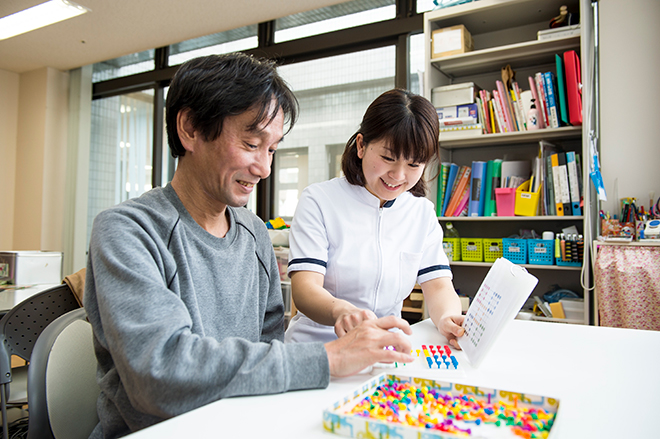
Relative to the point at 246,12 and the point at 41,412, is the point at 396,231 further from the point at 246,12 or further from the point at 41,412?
the point at 246,12

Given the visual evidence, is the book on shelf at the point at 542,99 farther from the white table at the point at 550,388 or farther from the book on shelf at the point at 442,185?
the white table at the point at 550,388

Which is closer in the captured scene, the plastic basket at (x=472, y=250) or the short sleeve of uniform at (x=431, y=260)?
the short sleeve of uniform at (x=431, y=260)

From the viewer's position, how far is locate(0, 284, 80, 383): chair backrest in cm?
154

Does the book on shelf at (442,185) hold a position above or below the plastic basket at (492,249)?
above

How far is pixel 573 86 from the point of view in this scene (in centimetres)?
234

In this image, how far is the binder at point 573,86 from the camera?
233 centimetres

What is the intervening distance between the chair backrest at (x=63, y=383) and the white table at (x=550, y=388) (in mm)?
439

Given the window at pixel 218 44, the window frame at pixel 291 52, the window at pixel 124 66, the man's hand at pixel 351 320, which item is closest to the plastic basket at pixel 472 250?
the window frame at pixel 291 52

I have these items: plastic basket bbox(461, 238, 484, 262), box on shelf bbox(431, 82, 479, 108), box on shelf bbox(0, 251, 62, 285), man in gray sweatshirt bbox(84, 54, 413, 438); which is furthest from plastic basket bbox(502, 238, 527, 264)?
box on shelf bbox(0, 251, 62, 285)

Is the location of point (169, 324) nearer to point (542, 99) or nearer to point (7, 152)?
point (542, 99)

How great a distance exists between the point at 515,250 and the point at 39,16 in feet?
12.7

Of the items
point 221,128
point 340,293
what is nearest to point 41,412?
point 221,128

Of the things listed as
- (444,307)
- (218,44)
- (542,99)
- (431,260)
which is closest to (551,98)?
(542,99)

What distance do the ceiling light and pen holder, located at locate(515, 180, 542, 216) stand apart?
3380mm
